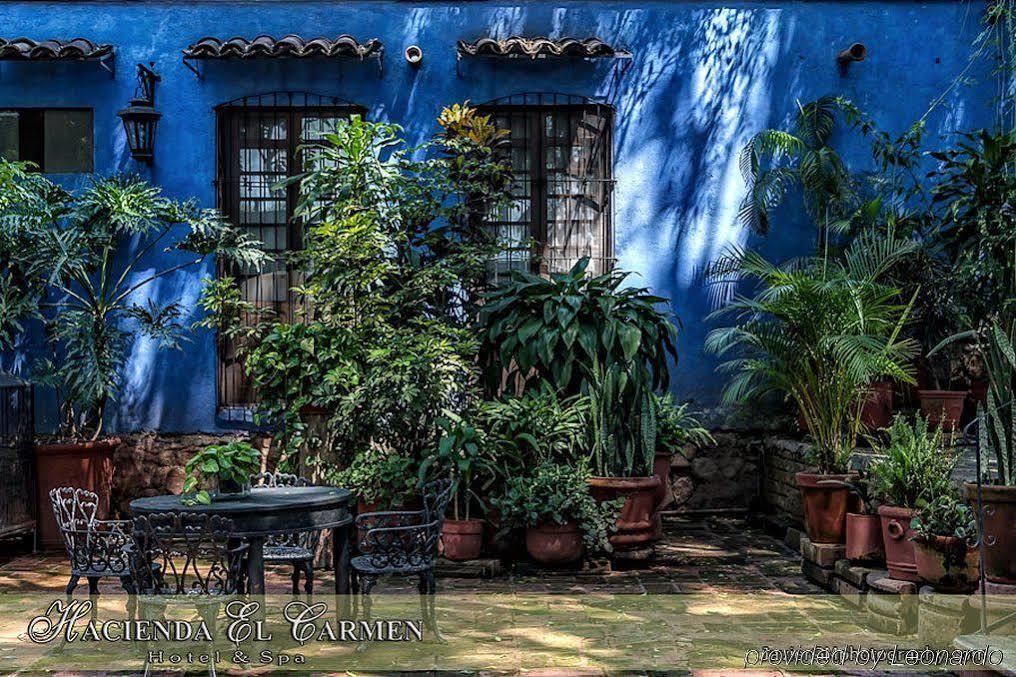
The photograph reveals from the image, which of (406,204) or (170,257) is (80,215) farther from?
(406,204)

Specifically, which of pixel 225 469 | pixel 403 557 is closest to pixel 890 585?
pixel 403 557

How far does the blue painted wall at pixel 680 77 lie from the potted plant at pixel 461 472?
8.60ft

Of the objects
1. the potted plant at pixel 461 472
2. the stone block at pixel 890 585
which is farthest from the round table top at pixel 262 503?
the stone block at pixel 890 585

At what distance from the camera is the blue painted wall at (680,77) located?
31.4 feet

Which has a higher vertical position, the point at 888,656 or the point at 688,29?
the point at 688,29

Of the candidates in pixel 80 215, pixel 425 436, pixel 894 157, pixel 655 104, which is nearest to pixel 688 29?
pixel 655 104

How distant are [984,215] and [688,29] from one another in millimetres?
3526

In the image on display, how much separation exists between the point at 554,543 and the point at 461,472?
810 millimetres

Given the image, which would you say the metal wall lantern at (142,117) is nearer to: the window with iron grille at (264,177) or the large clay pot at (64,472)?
the window with iron grille at (264,177)

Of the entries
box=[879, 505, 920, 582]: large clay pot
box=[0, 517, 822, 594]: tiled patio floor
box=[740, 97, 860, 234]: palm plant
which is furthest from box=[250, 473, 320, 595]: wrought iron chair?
box=[740, 97, 860, 234]: palm plant

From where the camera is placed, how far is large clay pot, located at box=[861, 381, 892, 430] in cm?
875

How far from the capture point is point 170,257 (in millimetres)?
9492

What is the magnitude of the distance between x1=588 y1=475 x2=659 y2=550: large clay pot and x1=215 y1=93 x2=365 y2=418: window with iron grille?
3.21 meters

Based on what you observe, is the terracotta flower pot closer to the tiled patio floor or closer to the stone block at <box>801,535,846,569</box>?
the tiled patio floor
